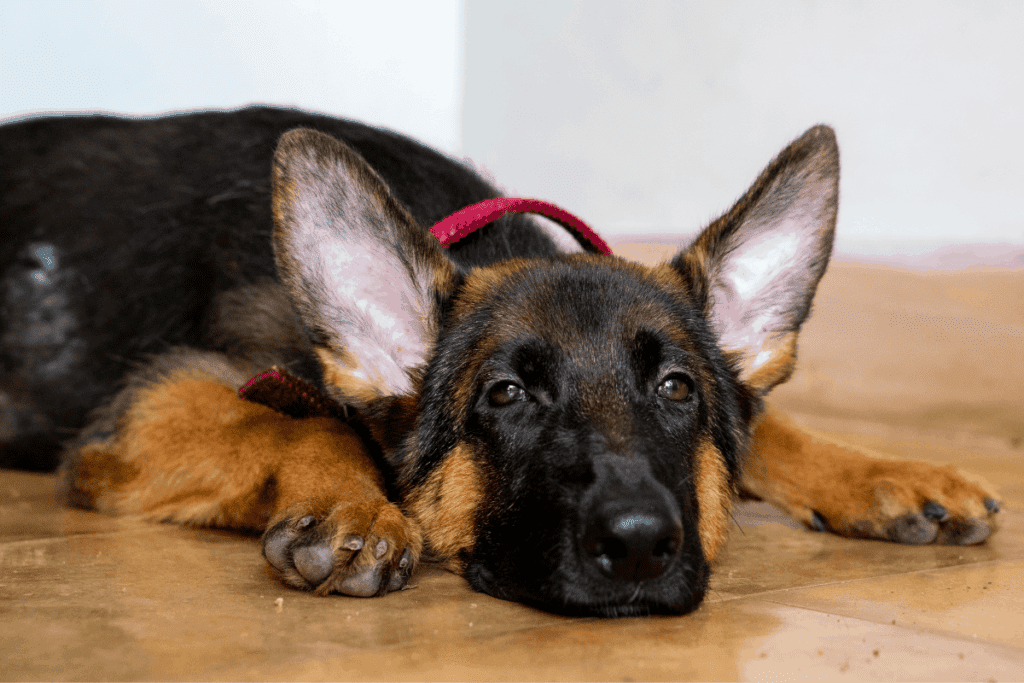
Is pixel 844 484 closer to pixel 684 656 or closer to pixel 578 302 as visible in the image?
pixel 578 302

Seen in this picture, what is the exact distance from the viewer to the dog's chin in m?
1.92

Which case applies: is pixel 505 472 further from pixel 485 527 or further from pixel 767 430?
pixel 767 430

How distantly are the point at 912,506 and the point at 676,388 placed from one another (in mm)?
1093

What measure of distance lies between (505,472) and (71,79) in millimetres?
6807

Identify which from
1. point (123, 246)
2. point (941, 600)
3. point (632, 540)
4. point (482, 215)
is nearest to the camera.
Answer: point (632, 540)

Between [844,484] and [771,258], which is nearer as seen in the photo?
[771,258]

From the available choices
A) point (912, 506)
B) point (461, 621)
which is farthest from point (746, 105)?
point (461, 621)

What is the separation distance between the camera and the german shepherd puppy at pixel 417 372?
2.07m

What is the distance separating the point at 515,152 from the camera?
991cm

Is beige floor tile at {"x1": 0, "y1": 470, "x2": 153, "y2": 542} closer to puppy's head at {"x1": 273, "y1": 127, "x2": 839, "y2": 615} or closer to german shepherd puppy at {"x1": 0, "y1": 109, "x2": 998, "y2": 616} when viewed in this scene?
german shepherd puppy at {"x1": 0, "y1": 109, "x2": 998, "y2": 616}

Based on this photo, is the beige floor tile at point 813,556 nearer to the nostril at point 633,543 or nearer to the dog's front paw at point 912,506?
the dog's front paw at point 912,506

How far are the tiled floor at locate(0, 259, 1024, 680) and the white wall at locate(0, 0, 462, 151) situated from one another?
18.7ft

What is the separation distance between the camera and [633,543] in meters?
1.84

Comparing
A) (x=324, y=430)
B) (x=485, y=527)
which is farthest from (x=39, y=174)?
(x=485, y=527)
